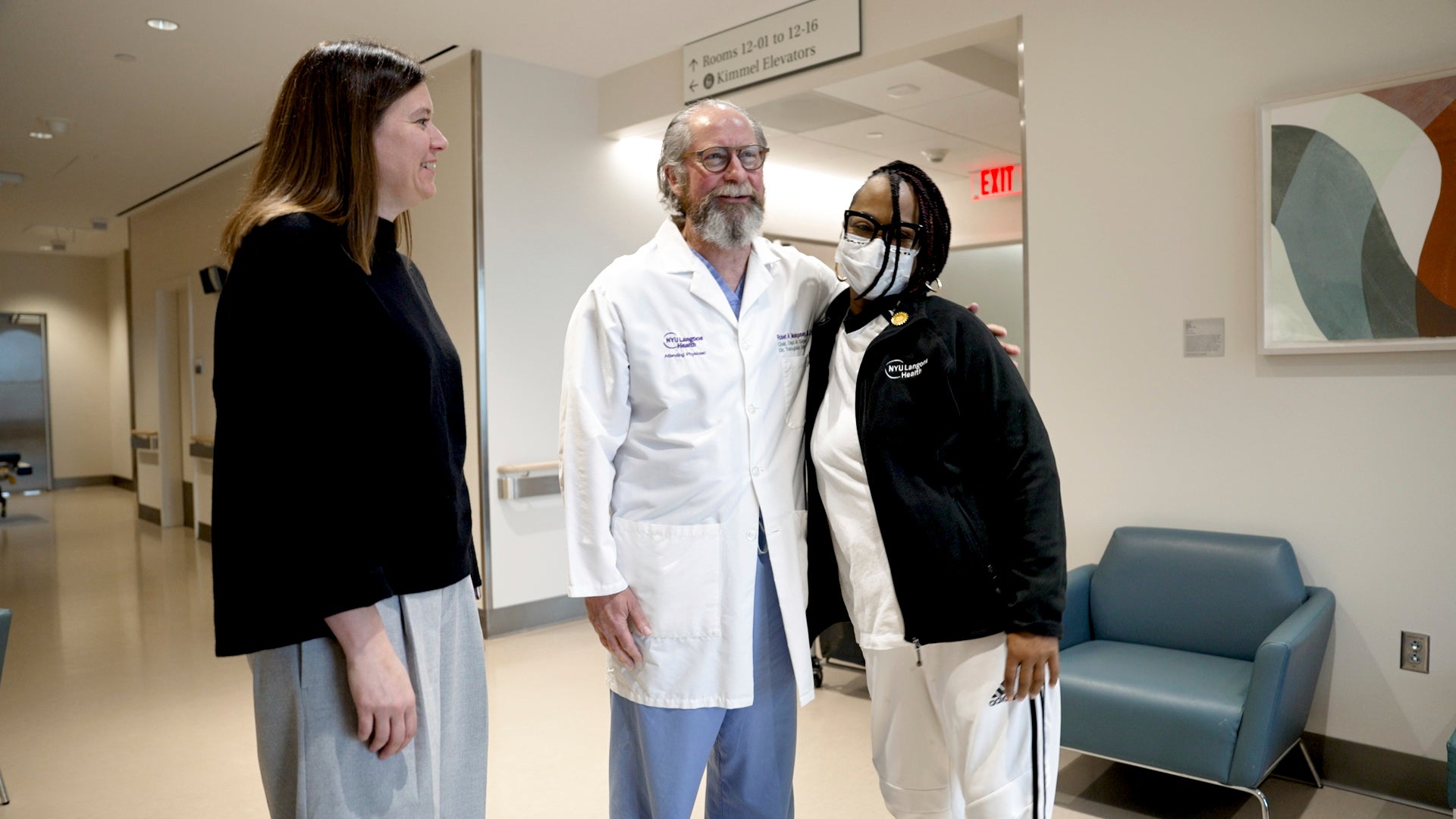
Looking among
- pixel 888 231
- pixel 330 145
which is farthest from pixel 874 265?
pixel 330 145

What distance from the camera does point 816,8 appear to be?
4582 millimetres

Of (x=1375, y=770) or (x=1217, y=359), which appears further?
(x=1217, y=359)

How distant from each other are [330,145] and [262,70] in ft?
16.6

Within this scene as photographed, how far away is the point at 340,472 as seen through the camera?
1.18 m

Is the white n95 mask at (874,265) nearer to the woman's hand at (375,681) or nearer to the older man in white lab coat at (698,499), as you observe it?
the older man in white lab coat at (698,499)

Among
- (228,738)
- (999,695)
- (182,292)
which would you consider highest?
(182,292)

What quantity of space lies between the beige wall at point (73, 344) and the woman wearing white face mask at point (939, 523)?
1440 cm

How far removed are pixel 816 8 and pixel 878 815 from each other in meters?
3.61

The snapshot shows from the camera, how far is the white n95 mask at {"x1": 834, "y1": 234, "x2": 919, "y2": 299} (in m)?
1.88

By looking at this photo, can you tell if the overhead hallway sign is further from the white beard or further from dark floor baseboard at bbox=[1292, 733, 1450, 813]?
dark floor baseboard at bbox=[1292, 733, 1450, 813]

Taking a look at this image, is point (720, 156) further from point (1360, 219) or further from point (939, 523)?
point (1360, 219)

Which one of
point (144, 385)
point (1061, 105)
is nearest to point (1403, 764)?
point (1061, 105)

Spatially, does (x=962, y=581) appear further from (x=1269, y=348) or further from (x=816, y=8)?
(x=816, y=8)

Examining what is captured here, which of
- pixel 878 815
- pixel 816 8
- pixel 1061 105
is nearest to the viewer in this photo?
pixel 878 815
